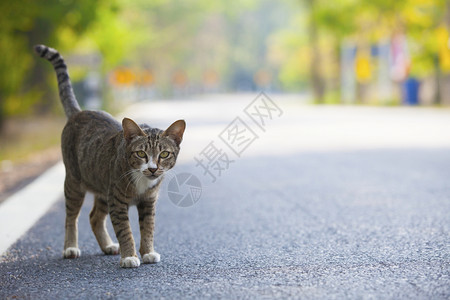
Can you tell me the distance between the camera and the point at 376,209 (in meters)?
7.05

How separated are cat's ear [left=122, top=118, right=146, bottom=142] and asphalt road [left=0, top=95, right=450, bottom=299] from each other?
883mm

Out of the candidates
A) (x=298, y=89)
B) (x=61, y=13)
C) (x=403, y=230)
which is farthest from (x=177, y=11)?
(x=403, y=230)

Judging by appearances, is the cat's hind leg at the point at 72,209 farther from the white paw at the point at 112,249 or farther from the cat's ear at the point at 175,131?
the cat's ear at the point at 175,131

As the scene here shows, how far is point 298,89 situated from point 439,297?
306ft

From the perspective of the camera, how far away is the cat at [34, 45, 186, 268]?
473 centimetres

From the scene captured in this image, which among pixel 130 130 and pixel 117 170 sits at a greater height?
pixel 130 130

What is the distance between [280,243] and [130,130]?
1.56m

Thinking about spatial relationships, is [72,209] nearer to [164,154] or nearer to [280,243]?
[164,154]

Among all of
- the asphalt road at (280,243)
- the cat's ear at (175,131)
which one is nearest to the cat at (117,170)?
the cat's ear at (175,131)

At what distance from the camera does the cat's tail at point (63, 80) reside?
5777 mm

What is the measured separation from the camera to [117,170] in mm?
4816

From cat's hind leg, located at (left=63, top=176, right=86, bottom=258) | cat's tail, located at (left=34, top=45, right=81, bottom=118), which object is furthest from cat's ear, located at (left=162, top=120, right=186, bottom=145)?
cat's tail, located at (left=34, top=45, right=81, bottom=118)

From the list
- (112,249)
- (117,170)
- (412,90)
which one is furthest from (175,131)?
(412,90)

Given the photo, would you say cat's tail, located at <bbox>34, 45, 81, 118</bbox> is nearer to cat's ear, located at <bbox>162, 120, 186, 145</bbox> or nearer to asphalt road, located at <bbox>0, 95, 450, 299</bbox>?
asphalt road, located at <bbox>0, 95, 450, 299</bbox>
